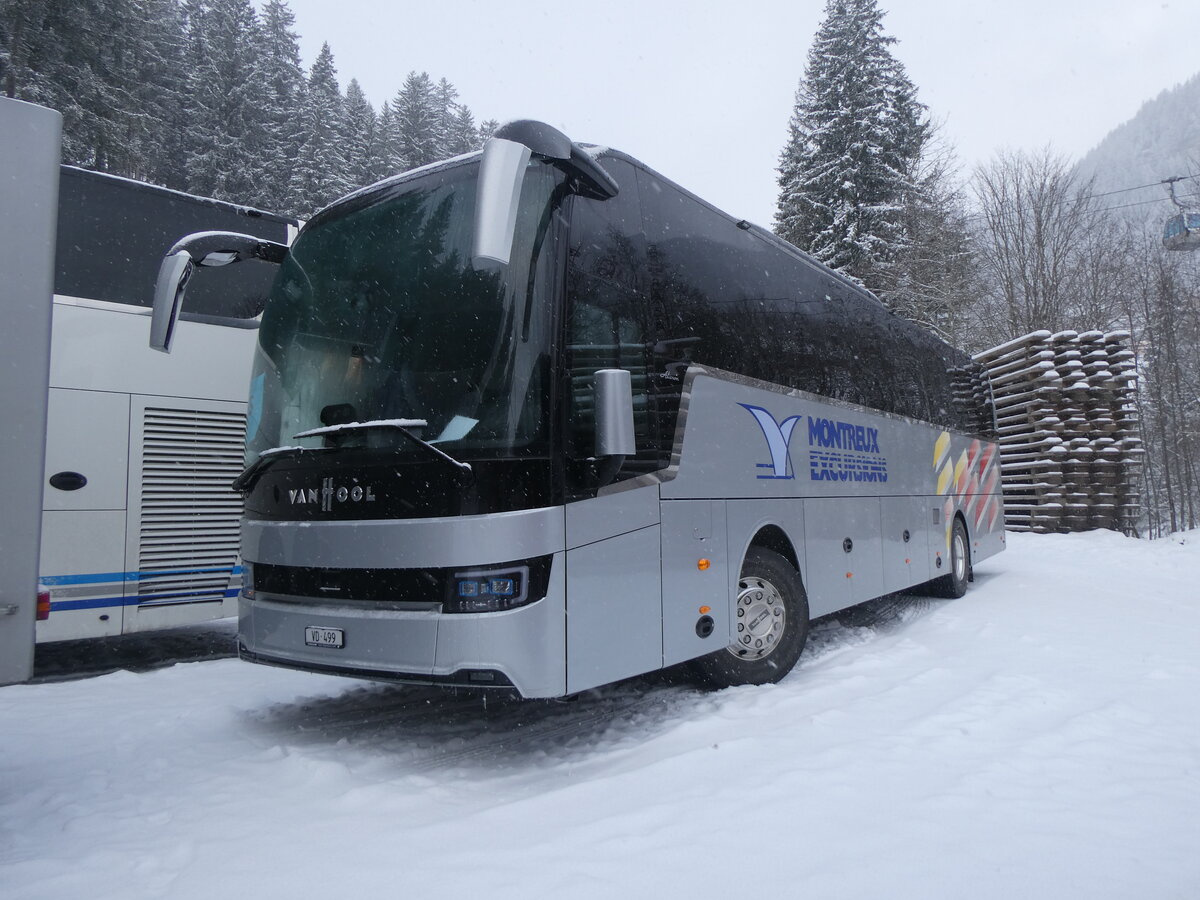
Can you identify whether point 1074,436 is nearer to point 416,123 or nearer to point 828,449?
point 828,449

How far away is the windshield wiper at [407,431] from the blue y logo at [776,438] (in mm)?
2413

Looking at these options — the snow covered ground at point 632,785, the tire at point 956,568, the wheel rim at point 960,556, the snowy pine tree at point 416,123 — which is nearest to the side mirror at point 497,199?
the snow covered ground at point 632,785

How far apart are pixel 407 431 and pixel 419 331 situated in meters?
0.58

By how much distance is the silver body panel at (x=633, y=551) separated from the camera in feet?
11.7

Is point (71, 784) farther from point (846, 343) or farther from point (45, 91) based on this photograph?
point (45, 91)

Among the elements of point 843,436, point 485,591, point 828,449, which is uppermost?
point 843,436

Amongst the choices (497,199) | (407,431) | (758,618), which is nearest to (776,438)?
(758,618)

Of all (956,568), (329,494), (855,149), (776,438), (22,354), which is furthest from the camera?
(855,149)

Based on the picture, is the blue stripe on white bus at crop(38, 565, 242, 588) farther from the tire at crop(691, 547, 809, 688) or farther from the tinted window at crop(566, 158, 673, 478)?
the tire at crop(691, 547, 809, 688)

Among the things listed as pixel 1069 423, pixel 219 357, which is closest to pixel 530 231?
pixel 219 357

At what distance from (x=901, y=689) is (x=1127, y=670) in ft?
5.49

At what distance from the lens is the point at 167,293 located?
4.64m

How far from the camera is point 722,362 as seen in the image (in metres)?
5.07

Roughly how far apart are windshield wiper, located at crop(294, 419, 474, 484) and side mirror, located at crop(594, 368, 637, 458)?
2.16 feet
